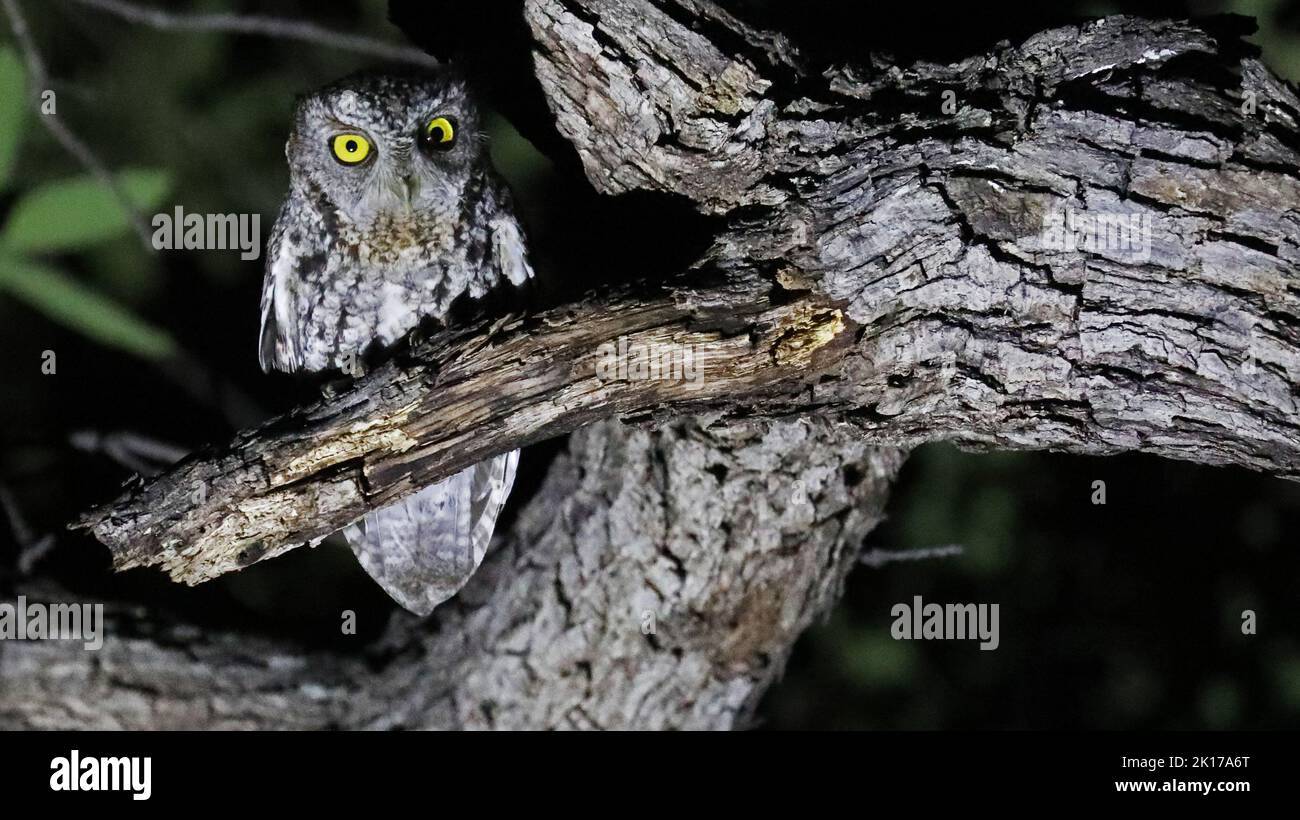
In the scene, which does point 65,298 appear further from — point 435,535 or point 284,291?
point 435,535

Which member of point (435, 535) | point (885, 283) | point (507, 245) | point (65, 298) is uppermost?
point (507, 245)

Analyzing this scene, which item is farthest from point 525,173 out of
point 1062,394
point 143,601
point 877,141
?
point 1062,394

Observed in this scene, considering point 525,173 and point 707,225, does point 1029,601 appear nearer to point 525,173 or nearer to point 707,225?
point 525,173

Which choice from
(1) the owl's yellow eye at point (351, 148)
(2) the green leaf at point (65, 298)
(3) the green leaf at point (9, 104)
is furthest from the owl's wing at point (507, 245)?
(3) the green leaf at point (9, 104)

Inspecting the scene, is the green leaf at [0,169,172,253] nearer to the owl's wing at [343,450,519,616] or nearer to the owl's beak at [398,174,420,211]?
the owl's beak at [398,174,420,211]

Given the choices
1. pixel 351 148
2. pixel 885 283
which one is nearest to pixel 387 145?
pixel 351 148

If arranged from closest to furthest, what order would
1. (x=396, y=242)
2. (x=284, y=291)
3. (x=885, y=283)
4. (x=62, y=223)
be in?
(x=885, y=283), (x=62, y=223), (x=396, y=242), (x=284, y=291)
